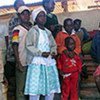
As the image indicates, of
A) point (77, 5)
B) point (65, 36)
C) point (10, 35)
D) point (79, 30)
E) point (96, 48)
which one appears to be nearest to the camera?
point (10, 35)

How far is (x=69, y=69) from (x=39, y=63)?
71cm

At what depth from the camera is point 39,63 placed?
5.97 metres

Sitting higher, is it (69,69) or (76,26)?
(76,26)

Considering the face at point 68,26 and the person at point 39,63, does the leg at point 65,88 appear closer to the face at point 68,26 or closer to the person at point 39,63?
the person at point 39,63

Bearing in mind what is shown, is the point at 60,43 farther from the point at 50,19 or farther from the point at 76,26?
the point at 76,26

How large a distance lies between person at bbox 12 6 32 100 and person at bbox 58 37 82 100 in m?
0.72

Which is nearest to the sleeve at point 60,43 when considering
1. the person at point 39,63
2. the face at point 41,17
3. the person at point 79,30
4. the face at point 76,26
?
the person at point 39,63

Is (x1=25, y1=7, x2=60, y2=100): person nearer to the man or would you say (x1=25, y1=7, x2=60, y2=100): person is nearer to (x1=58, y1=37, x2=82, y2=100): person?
(x1=58, y1=37, x2=82, y2=100): person

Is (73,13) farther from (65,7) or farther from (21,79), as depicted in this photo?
(21,79)

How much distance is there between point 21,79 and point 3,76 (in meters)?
0.29

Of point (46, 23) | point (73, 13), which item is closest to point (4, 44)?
point (46, 23)

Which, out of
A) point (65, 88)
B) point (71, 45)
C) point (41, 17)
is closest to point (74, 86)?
point (65, 88)

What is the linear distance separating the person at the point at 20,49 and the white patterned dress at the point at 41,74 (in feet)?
0.45

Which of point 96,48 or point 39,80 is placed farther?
point 96,48
